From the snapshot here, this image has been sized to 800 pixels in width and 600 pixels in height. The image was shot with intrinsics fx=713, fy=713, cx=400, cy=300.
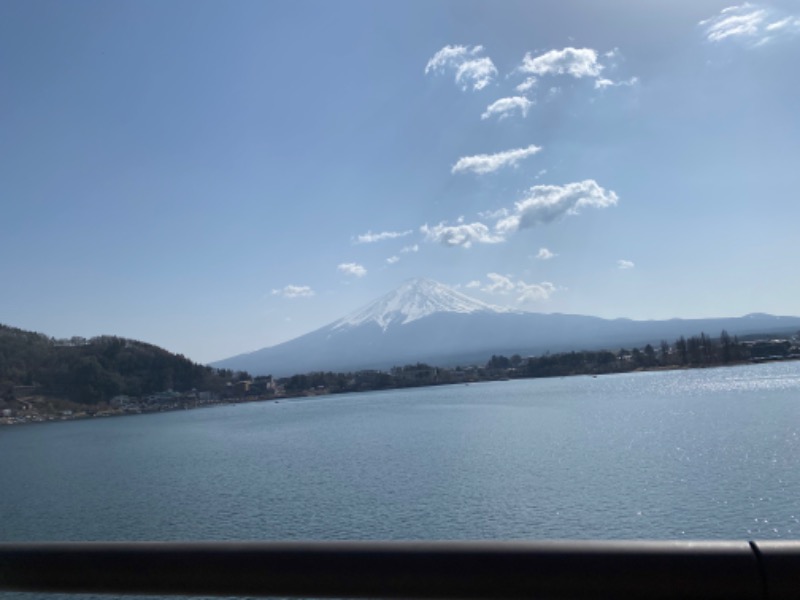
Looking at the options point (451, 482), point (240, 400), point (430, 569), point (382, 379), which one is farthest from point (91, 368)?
point (430, 569)

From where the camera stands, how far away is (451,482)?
54.3 feet

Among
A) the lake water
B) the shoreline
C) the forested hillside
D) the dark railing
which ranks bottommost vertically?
the lake water

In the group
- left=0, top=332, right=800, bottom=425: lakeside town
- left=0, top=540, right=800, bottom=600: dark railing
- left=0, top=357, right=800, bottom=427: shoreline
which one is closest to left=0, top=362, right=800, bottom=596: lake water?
left=0, top=540, right=800, bottom=600: dark railing

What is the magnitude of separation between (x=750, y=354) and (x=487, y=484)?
74818mm

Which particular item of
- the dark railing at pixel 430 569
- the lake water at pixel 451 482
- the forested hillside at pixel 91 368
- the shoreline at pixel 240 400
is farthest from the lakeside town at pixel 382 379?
the dark railing at pixel 430 569

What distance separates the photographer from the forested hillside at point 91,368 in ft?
228

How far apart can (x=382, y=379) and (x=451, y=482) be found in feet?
262

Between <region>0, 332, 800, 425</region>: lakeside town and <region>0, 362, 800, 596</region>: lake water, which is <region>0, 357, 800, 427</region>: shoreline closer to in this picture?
<region>0, 332, 800, 425</region>: lakeside town

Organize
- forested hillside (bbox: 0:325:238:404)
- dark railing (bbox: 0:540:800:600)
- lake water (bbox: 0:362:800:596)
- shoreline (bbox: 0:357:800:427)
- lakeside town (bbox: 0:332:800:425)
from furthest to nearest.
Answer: forested hillside (bbox: 0:325:238:404) < lakeside town (bbox: 0:332:800:425) < shoreline (bbox: 0:357:800:427) < lake water (bbox: 0:362:800:596) < dark railing (bbox: 0:540:800:600)

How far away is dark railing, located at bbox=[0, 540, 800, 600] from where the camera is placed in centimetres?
123

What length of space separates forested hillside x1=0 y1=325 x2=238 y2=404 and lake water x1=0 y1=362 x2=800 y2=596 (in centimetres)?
3797

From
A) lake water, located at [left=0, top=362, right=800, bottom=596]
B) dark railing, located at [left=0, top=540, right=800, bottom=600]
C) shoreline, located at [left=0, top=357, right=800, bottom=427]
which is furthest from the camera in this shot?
shoreline, located at [left=0, top=357, right=800, bottom=427]

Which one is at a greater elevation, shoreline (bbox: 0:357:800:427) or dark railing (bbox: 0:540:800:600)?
dark railing (bbox: 0:540:800:600)

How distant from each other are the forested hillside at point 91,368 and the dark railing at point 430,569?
7341cm
